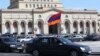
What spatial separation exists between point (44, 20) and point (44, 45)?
12158 cm

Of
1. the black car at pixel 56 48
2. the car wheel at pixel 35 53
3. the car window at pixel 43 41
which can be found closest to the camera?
the black car at pixel 56 48

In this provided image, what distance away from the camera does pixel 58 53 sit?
2428 centimetres

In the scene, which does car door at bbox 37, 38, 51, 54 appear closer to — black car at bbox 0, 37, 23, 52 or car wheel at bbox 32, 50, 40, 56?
car wheel at bbox 32, 50, 40, 56

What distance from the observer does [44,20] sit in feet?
480

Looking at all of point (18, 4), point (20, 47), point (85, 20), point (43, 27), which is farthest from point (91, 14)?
point (20, 47)

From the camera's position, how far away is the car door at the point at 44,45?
24.7 meters

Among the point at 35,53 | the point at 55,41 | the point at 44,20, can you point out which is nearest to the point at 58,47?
the point at 55,41

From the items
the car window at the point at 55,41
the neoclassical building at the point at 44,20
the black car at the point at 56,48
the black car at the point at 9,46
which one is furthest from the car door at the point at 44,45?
the neoclassical building at the point at 44,20

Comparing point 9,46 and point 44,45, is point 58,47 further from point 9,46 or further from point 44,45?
point 9,46

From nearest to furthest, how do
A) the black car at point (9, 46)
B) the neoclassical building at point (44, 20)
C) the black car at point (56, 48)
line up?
the black car at point (56, 48)
the black car at point (9, 46)
the neoclassical building at point (44, 20)

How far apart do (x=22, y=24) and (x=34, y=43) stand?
12237 cm

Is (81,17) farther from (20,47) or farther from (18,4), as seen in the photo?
(20,47)

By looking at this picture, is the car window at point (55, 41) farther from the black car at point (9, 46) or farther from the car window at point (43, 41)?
the black car at point (9, 46)

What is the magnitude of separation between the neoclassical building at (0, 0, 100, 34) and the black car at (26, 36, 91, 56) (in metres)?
115
